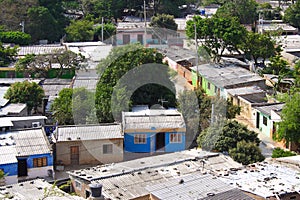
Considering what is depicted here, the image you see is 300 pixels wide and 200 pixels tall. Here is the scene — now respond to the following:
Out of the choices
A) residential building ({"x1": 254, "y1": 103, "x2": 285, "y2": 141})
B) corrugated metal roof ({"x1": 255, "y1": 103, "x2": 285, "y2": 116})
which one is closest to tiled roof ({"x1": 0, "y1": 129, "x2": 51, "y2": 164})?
residential building ({"x1": 254, "y1": 103, "x2": 285, "y2": 141})

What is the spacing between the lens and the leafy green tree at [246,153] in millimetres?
13688

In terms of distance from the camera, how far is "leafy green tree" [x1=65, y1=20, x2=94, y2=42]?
30344mm

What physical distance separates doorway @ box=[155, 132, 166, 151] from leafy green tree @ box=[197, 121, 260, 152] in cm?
131

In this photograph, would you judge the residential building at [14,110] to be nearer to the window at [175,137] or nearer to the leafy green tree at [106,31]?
the window at [175,137]

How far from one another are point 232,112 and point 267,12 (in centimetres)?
2099

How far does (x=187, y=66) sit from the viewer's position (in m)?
24.9

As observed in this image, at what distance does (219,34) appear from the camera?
76.6 ft

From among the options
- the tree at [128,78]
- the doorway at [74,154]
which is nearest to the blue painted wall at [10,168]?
the doorway at [74,154]

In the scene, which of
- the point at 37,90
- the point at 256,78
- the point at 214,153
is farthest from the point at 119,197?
the point at 256,78

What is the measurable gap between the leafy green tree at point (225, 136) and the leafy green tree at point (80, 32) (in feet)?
54.9

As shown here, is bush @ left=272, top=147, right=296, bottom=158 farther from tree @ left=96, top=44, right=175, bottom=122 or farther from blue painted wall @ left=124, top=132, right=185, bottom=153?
tree @ left=96, top=44, right=175, bottom=122

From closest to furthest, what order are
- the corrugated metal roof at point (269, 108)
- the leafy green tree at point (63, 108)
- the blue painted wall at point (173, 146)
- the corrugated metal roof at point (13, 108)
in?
the blue painted wall at point (173, 146) → the leafy green tree at point (63, 108) → the corrugated metal roof at point (13, 108) → the corrugated metal roof at point (269, 108)

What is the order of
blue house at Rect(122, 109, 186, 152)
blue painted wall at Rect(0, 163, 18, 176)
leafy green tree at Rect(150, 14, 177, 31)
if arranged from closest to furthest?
blue painted wall at Rect(0, 163, 18, 176), blue house at Rect(122, 109, 186, 152), leafy green tree at Rect(150, 14, 177, 31)

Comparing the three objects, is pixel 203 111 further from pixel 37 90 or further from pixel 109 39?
pixel 109 39
